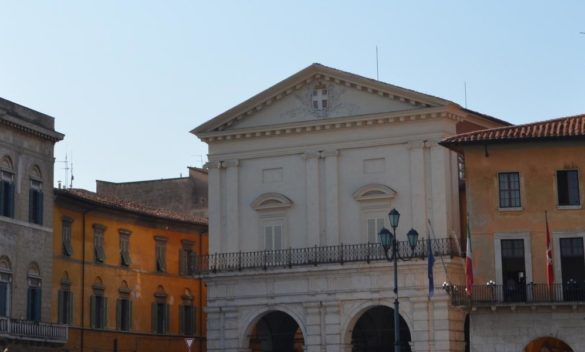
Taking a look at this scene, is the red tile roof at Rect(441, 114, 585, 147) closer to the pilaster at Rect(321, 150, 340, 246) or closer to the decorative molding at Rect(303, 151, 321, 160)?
the pilaster at Rect(321, 150, 340, 246)

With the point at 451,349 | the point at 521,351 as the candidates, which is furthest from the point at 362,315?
the point at 521,351

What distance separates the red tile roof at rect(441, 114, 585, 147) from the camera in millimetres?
52406

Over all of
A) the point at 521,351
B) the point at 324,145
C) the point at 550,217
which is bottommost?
the point at 521,351

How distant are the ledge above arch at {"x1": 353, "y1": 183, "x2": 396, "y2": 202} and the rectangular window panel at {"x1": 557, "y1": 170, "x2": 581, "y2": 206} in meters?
7.89

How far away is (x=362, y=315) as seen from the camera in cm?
6034

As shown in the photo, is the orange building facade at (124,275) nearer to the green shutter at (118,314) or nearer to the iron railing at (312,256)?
the green shutter at (118,314)

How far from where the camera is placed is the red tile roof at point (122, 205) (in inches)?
2456

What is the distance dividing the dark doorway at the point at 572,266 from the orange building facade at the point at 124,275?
2120 cm

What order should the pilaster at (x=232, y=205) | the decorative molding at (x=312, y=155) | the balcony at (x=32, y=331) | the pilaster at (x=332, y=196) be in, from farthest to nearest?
the pilaster at (x=232, y=205) → the decorative molding at (x=312, y=155) → the pilaster at (x=332, y=196) → the balcony at (x=32, y=331)

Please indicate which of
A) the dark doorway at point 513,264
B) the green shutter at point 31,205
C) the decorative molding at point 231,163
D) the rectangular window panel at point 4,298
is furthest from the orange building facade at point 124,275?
the dark doorway at point 513,264

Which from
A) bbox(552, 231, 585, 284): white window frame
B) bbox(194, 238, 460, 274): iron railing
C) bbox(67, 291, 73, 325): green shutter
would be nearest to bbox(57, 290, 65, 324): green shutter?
bbox(67, 291, 73, 325): green shutter

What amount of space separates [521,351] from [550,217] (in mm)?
5066

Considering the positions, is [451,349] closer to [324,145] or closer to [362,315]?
[362,315]

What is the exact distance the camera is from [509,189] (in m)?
53.3
